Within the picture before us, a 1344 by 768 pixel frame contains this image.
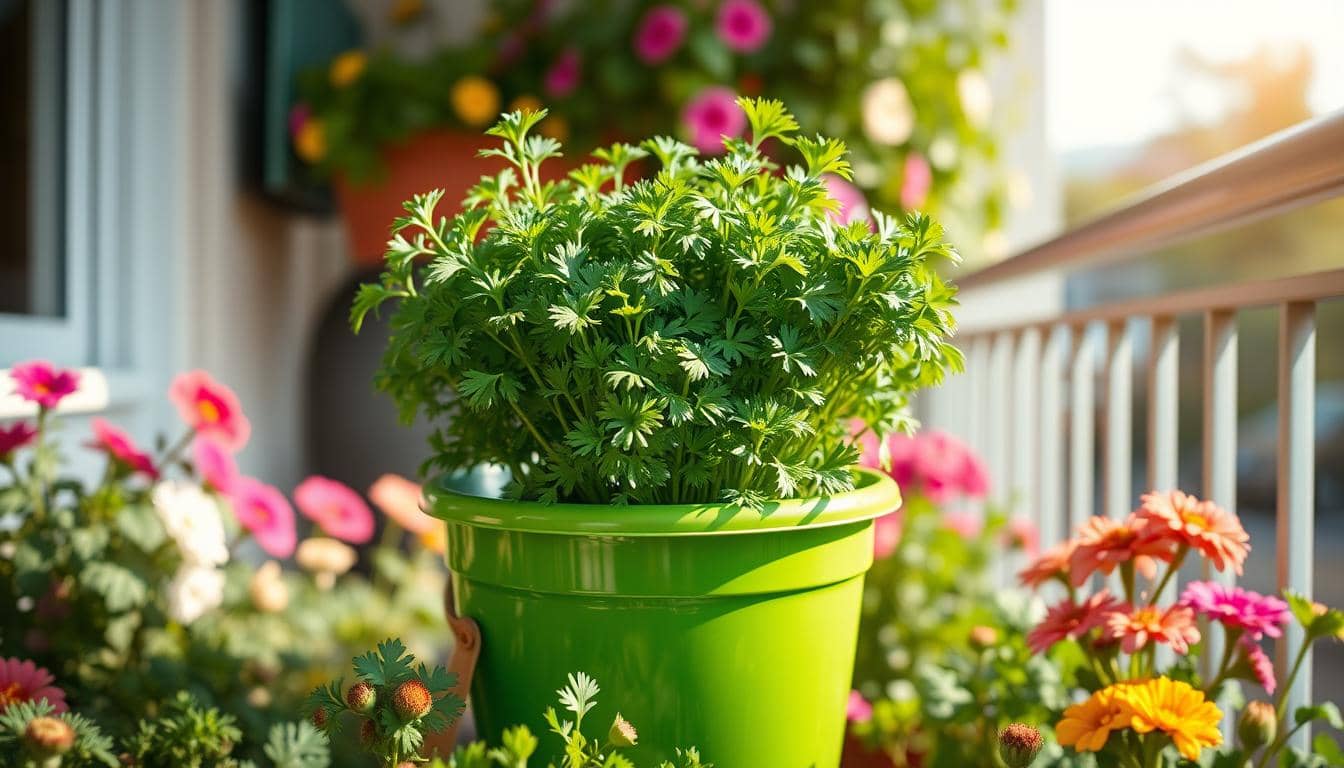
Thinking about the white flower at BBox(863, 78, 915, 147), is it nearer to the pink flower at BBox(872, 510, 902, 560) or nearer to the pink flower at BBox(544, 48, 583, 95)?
the pink flower at BBox(544, 48, 583, 95)

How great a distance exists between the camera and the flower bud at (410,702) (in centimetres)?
57

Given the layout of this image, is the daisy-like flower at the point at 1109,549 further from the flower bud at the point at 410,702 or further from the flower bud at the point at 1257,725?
the flower bud at the point at 410,702

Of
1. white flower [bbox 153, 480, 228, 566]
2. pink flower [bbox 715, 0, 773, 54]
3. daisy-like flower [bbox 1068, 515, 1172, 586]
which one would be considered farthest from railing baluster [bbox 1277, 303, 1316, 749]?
pink flower [bbox 715, 0, 773, 54]

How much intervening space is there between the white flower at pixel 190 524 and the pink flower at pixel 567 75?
1.10 meters

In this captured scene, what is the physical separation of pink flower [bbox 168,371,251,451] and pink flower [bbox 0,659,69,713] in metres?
0.39

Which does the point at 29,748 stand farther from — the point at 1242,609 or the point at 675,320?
the point at 1242,609

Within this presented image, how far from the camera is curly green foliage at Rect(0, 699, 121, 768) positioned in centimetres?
67

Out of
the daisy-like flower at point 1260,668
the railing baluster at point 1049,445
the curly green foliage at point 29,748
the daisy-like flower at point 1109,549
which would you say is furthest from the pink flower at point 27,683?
the railing baluster at point 1049,445

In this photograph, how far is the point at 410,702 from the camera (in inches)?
22.6

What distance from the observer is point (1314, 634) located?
0.68m

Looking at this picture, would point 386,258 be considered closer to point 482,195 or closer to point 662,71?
point 482,195

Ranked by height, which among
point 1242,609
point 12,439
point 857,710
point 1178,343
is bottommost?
point 857,710

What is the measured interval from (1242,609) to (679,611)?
416 mm

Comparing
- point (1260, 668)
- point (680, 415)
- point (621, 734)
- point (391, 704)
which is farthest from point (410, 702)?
point (1260, 668)
